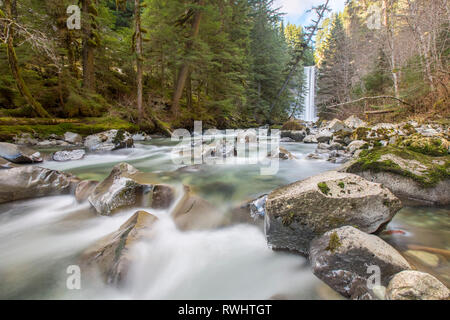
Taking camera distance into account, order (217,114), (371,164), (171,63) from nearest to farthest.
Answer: (371,164), (171,63), (217,114)

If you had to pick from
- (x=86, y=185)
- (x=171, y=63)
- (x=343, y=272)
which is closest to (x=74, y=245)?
(x=86, y=185)

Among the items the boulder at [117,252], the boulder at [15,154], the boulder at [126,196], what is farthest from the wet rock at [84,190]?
the boulder at [15,154]

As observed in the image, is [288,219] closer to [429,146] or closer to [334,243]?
[334,243]

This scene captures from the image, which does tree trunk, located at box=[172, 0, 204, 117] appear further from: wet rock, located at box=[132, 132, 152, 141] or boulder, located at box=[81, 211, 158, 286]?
boulder, located at box=[81, 211, 158, 286]

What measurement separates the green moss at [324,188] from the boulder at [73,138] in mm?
8402

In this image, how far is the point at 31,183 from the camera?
323 cm

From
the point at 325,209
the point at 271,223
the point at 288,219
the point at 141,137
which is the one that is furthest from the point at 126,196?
the point at 141,137

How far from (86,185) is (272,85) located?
22862 mm

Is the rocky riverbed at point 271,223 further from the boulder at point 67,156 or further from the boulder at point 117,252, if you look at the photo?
the boulder at point 67,156

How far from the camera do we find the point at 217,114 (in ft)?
52.7

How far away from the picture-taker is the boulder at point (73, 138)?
7523 mm

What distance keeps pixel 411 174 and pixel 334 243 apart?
2.21m

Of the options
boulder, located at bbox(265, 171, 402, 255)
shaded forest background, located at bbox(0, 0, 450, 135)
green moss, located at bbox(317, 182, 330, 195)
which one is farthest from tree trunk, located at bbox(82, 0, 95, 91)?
green moss, located at bbox(317, 182, 330, 195)
